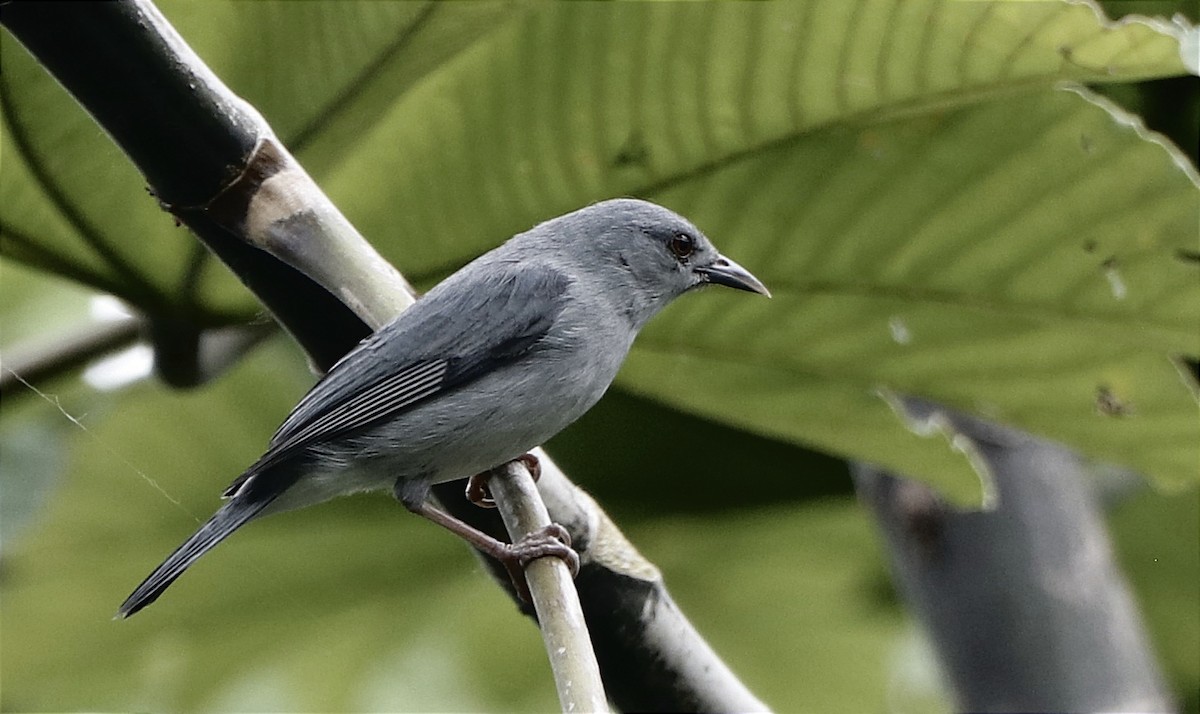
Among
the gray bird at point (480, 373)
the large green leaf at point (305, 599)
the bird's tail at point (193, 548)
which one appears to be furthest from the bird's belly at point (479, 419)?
the large green leaf at point (305, 599)

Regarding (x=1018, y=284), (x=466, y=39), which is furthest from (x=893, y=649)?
(x=466, y=39)

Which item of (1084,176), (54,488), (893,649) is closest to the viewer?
(1084,176)

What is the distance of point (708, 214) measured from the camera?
7.10 ft

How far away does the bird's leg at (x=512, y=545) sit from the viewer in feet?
4.97

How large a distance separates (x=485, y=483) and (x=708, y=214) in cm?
58

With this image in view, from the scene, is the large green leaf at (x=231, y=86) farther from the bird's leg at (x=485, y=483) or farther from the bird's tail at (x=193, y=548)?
the bird's leg at (x=485, y=483)

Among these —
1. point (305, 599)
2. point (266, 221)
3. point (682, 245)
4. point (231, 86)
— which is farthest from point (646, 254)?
point (305, 599)

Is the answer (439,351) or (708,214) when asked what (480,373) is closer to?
(439,351)

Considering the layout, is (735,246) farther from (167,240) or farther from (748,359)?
(167,240)

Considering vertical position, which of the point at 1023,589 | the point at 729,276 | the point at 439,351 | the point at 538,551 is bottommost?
the point at 1023,589

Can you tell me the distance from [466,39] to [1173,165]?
40.6 inches

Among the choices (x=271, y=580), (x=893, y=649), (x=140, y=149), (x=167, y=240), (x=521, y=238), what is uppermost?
(x=140, y=149)

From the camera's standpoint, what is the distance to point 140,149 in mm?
1447

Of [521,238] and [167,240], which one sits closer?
[167,240]
